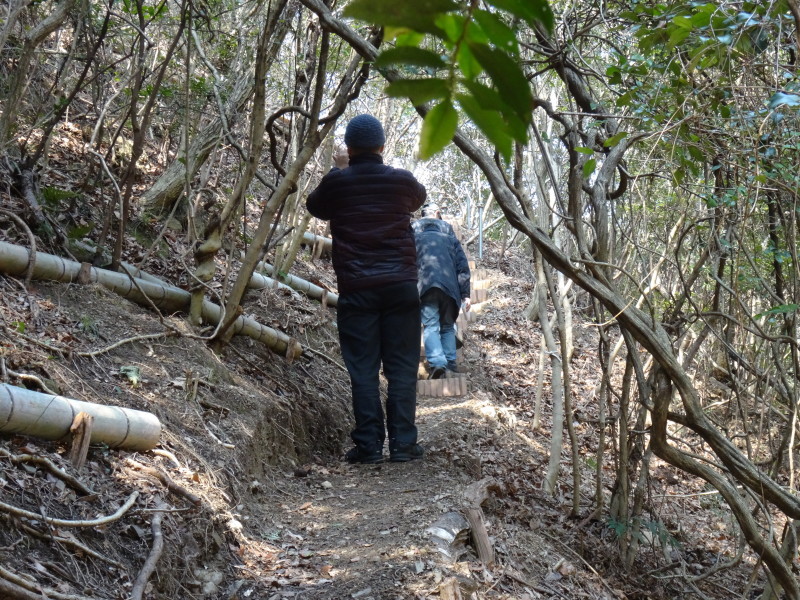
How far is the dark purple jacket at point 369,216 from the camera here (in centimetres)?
522

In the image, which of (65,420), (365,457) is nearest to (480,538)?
(365,457)

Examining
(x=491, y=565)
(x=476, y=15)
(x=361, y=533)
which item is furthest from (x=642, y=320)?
(x=476, y=15)

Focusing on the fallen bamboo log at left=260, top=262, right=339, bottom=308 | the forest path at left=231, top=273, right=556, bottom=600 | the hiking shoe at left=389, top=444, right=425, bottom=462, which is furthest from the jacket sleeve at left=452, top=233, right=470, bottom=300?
the hiking shoe at left=389, top=444, right=425, bottom=462

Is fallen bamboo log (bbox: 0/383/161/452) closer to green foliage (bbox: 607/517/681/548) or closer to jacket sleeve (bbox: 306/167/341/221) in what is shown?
jacket sleeve (bbox: 306/167/341/221)

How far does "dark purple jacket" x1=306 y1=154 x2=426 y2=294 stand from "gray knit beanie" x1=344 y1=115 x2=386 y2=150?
80 millimetres

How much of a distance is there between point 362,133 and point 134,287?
196 centimetres

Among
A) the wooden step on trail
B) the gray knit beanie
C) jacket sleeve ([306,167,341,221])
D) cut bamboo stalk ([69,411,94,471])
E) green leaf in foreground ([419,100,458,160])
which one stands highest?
the gray knit beanie

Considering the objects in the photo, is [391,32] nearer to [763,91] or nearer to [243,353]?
[763,91]

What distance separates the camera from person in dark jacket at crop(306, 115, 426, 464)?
5234 mm

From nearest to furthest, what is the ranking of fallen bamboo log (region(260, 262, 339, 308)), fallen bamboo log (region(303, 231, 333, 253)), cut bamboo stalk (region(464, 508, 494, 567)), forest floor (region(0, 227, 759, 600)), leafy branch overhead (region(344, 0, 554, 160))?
leafy branch overhead (region(344, 0, 554, 160)) → forest floor (region(0, 227, 759, 600)) → cut bamboo stalk (region(464, 508, 494, 567)) → fallen bamboo log (region(260, 262, 339, 308)) → fallen bamboo log (region(303, 231, 333, 253))

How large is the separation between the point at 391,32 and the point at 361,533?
3.53m

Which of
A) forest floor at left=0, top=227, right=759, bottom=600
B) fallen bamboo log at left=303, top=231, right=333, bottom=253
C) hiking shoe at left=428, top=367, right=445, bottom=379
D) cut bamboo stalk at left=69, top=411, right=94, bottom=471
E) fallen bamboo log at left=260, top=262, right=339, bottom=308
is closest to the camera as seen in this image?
forest floor at left=0, top=227, right=759, bottom=600

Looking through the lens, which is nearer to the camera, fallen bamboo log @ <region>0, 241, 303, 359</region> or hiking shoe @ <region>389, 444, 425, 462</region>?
fallen bamboo log @ <region>0, 241, 303, 359</region>

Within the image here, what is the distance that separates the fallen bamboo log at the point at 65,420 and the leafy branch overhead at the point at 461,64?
9.00 ft
